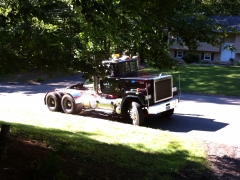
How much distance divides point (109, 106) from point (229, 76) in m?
16.0

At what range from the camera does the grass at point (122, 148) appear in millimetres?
6629

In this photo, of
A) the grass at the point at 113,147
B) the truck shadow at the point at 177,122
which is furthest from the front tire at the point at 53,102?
the truck shadow at the point at 177,122

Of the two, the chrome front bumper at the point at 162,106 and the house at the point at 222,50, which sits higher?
the house at the point at 222,50

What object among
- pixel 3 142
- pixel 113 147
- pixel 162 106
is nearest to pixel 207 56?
pixel 162 106

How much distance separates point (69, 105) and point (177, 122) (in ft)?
14.2

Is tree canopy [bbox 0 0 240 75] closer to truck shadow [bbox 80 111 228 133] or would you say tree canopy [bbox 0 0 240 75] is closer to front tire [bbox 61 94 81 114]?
truck shadow [bbox 80 111 228 133]

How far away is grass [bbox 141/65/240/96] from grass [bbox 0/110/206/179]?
29.1 feet

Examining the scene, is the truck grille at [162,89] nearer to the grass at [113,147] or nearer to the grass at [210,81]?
the grass at [113,147]

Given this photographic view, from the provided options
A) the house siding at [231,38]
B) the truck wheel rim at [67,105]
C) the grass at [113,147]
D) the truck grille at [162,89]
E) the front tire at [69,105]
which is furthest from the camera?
the house siding at [231,38]

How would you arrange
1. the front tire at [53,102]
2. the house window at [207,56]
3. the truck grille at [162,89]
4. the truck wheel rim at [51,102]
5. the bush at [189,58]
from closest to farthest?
the truck grille at [162,89]
the front tire at [53,102]
the truck wheel rim at [51,102]
the bush at [189,58]
the house window at [207,56]

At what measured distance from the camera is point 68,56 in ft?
19.3

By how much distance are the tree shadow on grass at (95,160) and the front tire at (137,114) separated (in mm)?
3460

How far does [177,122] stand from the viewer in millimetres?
13094

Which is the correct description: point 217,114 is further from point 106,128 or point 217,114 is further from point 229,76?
point 229,76
